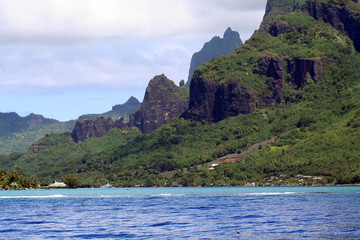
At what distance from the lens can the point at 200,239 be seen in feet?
254

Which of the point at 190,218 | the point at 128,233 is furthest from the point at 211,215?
the point at 128,233

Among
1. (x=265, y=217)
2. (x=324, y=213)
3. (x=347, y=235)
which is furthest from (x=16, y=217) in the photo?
(x=347, y=235)

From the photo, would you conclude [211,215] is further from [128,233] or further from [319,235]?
[319,235]

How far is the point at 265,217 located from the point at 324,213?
12457 millimetres

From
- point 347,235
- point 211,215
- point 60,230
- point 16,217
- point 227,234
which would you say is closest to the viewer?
point 347,235

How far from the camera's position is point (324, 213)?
4318 inches

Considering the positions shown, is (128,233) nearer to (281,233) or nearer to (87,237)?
(87,237)

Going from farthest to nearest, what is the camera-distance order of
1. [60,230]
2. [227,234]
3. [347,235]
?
[60,230] < [227,234] < [347,235]

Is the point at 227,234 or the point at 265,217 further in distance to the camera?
the point at 265,217

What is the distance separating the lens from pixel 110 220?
10769cm

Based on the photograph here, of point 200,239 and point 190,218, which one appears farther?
point 190,218

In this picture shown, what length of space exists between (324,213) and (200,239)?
40.3 m

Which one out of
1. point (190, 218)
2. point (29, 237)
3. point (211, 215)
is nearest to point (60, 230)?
point (29, 237)

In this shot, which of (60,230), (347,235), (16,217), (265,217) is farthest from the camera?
(16,217)
